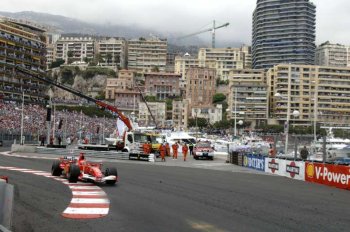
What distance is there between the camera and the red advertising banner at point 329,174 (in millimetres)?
19734

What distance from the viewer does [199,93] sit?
19825 cm

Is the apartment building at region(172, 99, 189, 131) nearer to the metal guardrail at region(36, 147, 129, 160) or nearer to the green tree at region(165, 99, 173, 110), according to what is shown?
the green tree at region(165, 99, 173, 110)

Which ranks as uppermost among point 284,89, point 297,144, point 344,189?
point 284,89

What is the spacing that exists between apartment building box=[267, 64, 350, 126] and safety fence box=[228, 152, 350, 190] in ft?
377

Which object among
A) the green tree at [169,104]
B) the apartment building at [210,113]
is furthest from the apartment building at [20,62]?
the green tree at [169,104]

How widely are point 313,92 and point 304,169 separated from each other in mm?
132983

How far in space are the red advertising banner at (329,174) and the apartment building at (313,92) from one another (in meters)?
123

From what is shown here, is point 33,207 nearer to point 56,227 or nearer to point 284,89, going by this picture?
point 56,227

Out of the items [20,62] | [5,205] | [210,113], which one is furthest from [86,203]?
[210,113]

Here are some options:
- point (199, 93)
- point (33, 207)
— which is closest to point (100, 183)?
point (33, 207)

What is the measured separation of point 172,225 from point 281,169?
61.5 feet

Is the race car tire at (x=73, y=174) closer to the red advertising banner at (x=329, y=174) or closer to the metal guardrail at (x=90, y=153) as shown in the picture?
the red advertising banner at (x=329, y=174)

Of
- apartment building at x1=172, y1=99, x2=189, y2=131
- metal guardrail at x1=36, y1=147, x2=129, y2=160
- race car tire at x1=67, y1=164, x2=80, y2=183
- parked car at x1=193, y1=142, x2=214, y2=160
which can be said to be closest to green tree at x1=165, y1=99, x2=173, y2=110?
apartment building at x1=172, y1=99, x2=189, y2=131

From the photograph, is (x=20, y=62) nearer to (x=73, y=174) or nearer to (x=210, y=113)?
(x=210, y=113)
